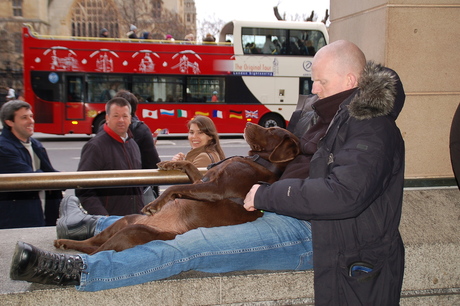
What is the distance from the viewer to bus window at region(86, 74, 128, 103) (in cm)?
1811

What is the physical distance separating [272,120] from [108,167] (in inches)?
610

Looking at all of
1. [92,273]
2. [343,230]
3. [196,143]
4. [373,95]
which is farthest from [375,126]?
[196,143]

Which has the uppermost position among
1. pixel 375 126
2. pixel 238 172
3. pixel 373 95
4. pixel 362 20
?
pixel 362 20

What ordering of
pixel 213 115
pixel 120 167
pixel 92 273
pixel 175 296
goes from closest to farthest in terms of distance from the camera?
pixel 92 273 < pixel 175 296 < pixel 120 167 < pixel 213 115

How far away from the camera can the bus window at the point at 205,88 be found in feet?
62.3

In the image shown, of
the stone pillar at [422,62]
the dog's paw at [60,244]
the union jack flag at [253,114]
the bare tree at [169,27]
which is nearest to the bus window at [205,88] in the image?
the union jack flag at [253,114]

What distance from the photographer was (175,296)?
2.44m

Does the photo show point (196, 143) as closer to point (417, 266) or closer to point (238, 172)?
point (238, 172)

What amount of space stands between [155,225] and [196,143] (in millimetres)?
2114

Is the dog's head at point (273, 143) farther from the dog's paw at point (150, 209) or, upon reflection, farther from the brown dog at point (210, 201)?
the dog's paw at point (150, 209)

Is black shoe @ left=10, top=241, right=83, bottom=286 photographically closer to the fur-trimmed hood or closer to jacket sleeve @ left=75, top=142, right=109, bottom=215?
the fur-trimmed hood

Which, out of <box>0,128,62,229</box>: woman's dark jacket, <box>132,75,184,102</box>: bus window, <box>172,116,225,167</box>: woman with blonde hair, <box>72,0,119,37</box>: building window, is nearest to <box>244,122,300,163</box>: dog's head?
<box>172,116,225,167</box>: woman with blonde hair

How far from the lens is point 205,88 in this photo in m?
19.1

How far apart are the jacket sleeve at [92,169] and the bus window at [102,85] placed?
14196 mm
